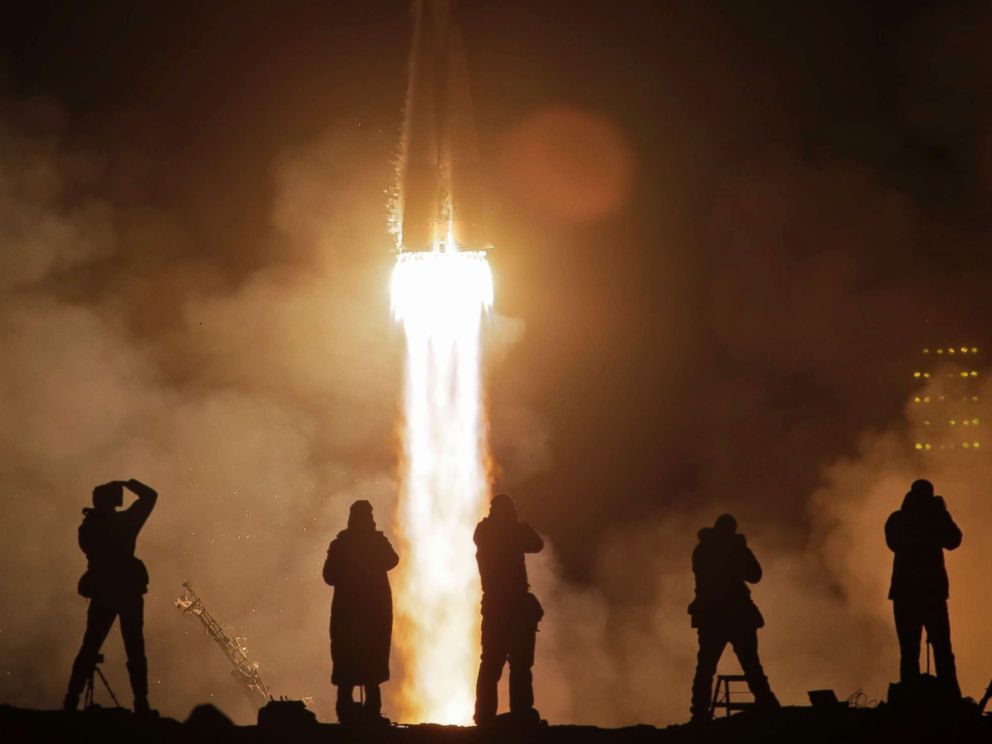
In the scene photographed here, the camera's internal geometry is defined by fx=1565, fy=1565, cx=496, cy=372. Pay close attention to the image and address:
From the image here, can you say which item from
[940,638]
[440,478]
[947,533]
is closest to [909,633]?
[940,638]

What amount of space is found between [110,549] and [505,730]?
3.47m

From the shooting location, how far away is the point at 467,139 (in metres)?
28.1

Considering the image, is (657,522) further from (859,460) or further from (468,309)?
(468,309)

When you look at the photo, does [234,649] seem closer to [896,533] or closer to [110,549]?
[110,549]

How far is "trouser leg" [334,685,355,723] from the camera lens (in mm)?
12305

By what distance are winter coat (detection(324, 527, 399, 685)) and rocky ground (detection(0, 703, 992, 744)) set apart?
1237 mm

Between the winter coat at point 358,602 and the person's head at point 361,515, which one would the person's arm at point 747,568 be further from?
the person's head at point 361,515

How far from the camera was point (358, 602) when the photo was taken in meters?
12.7

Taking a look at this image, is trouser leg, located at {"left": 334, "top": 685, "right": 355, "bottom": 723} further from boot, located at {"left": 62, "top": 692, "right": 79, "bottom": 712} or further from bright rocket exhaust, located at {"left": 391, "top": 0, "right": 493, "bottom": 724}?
bright rocket exhaust, located at {"left": 391, "top": 0, "right": 493, "bottom": 724}

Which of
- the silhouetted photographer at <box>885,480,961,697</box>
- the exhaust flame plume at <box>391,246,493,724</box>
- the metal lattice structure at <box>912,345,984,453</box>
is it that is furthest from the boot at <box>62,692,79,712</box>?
the metal lattice structure at <box>912,345,984,453</box>

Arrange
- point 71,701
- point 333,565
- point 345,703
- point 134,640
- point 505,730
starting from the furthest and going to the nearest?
point 333,565 → point 345,703 → point 134,640 → point 71,701 → point 505,730

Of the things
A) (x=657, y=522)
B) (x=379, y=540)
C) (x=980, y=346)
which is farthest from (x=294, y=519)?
(x=379, y=540)

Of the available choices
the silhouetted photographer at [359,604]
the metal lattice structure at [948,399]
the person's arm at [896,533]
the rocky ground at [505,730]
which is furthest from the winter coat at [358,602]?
the metal lattice structure at [948,399]

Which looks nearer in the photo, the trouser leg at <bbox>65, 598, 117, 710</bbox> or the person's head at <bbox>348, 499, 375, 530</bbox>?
the trouser leg at <bbox>65, 598, 117, 710</bbox>
